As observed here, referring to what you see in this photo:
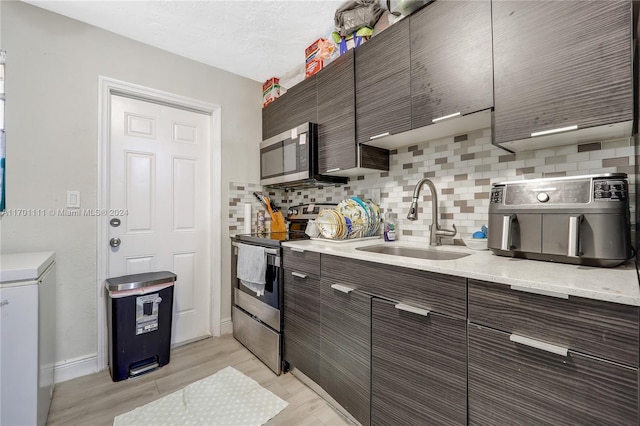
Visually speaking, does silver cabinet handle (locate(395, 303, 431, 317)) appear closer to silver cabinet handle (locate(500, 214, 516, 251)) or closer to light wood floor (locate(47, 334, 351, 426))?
silver cabinet handle (locate(500, 214, 516, 251))

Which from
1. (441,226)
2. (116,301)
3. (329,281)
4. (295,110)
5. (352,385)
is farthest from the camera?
(295,110)

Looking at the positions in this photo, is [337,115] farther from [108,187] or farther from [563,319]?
[108,187]

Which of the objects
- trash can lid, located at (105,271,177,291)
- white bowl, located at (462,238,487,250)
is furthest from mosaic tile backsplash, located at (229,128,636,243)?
trash can lid, located at (105,271,177,291)

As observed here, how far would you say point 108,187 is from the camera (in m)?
2.03

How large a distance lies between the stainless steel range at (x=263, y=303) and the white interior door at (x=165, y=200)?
13.5 inches

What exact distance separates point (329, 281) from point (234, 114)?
76.6 inches

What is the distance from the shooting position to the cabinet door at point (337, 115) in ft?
6.00

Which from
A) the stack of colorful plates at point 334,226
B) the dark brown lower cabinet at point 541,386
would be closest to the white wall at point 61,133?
the stack of colorful plates at point 334,226

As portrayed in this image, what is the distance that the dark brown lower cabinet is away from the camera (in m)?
0.71

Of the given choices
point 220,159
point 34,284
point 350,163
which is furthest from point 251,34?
point 34,284

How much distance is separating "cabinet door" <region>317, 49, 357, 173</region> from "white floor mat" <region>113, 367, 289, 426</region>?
1549mm

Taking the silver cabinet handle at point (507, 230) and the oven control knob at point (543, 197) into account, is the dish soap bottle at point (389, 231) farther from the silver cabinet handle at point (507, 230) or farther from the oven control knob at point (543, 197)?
the oven control knob at point (543, 197)

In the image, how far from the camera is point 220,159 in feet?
8.32

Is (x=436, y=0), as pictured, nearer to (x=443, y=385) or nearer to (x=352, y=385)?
(x=443, y=385)
